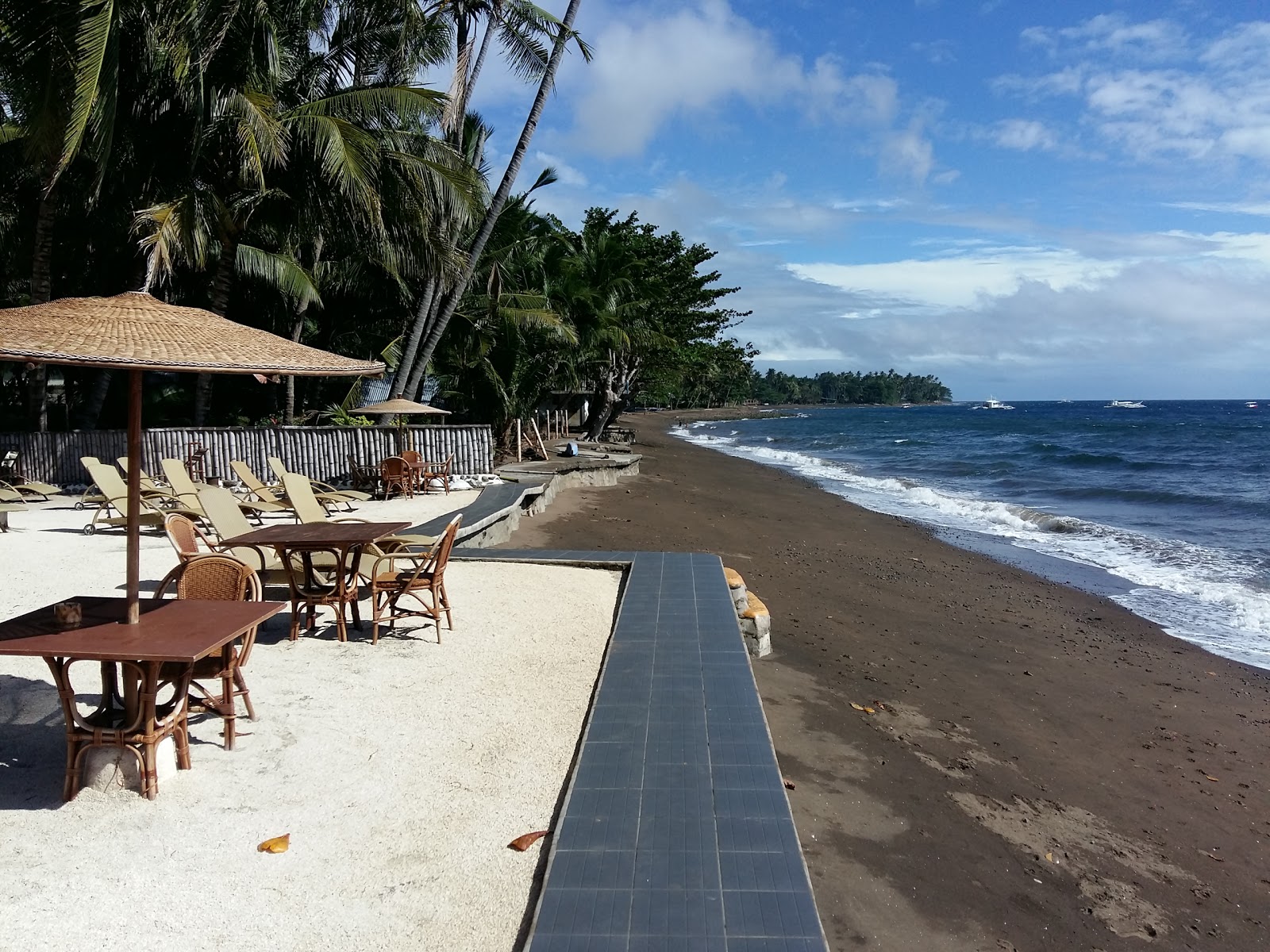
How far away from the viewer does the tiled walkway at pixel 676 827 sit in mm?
2996

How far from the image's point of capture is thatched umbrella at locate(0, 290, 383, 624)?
390cm

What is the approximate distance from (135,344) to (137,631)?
127 cm

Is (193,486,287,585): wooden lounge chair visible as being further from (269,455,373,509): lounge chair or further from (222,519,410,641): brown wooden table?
(269,455,373,509): lounge chair

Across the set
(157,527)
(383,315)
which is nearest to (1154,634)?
(157,527)

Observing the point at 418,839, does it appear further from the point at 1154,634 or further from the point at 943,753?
the point at 1154,634

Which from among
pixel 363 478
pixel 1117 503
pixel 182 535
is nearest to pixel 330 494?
pixel 363 478

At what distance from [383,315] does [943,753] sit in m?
21.2

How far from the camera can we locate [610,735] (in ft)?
15.1

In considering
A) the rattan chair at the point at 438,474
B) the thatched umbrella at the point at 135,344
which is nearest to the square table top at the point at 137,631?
the thatched umbrella at the point at 135,344

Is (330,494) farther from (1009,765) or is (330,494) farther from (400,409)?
(1009,765)

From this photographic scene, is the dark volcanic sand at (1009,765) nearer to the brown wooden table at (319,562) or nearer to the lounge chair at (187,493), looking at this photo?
the brown wooden table at (319,562)

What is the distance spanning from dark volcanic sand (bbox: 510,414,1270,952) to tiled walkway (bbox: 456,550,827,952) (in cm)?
64

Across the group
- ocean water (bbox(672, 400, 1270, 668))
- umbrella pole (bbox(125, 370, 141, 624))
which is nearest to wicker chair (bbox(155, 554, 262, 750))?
umbrella pole (bbox(125, 370, 141, 624))

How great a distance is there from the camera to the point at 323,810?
3924 mm
